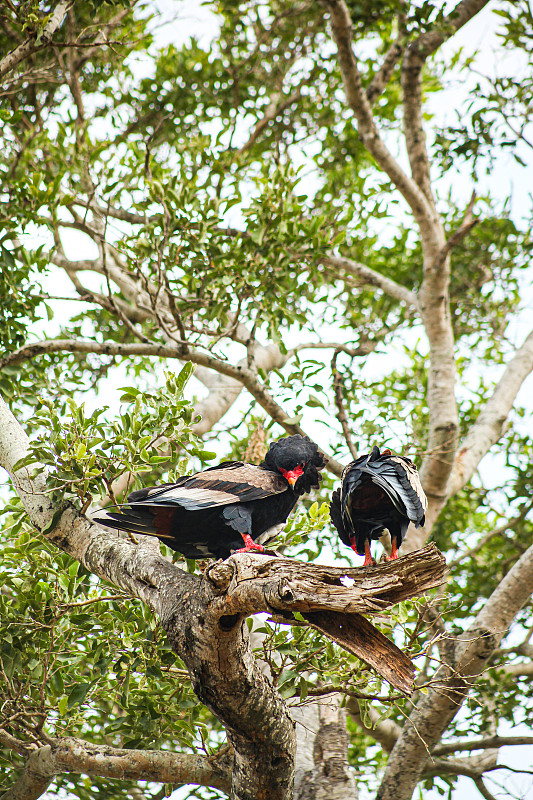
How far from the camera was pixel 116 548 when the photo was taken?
131 inches

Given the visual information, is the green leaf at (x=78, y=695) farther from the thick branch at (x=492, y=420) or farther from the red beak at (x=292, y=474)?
the thick branch at (x=492, y=420)

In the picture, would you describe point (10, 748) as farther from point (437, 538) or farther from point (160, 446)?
point (437, 538)

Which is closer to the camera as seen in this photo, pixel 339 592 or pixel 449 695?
pixel 339 592

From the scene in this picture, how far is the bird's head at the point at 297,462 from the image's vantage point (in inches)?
139

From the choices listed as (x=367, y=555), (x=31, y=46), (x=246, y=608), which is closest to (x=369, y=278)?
(x=31, y=46)

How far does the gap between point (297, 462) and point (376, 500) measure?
594 millimetres

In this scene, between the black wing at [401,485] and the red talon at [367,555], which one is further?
the red talon at [367,555]

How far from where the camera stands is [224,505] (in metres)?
3.15

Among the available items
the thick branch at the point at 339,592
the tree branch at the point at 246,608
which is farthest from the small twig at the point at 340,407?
the thick branch at the point at 339,592

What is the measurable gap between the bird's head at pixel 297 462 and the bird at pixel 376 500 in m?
0.32

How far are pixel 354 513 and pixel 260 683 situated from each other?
0.85m

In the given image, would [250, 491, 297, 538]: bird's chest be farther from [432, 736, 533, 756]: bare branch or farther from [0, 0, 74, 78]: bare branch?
[0, 0, 74, 78]: bare branch

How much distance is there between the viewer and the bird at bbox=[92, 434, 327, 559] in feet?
10.3

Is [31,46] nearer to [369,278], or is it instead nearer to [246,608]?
[369,278]
